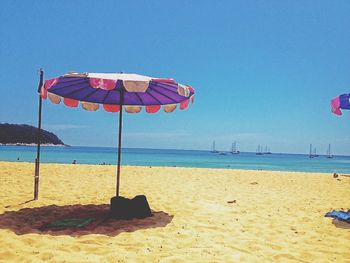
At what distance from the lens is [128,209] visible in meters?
5.88

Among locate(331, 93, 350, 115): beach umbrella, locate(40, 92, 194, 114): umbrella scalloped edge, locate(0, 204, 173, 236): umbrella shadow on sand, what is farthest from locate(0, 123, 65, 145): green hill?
locate(331, 93, 350, 115): beach umbrella

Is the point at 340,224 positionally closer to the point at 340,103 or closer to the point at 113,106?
the point at 340,103

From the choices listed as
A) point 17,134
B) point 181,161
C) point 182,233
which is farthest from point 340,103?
point 17,134

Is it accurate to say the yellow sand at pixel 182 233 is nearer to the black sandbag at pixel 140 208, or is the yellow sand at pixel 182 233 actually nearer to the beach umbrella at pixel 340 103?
the black sandbag at pixel 140 208

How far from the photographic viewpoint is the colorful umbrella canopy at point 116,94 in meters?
5.67

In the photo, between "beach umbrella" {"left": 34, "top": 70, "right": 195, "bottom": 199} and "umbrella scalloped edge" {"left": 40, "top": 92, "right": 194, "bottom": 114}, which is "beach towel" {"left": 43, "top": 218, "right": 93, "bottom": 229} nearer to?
"beach umbrella" {"left": 34, "top": 70, "right": 195, "bottom": 199}

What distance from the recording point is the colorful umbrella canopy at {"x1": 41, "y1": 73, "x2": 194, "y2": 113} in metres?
5.67

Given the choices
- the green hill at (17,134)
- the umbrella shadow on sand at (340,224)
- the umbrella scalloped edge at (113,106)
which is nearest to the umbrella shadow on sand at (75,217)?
the umbrella scalloped edge at (113,106)

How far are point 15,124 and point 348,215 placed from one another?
17281cm

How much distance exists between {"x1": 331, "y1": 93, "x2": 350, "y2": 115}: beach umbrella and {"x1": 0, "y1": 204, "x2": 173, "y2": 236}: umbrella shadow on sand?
4608 millimetres

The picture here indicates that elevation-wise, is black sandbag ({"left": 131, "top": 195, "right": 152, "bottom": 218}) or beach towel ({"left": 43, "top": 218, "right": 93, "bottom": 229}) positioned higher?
black sandbag ({"left": 131, "top": 195, "right": 152, "bottom": 218})

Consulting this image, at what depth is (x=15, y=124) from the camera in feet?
513

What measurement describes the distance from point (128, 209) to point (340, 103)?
526cm

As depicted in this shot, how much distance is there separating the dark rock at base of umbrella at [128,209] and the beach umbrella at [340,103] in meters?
4.92
